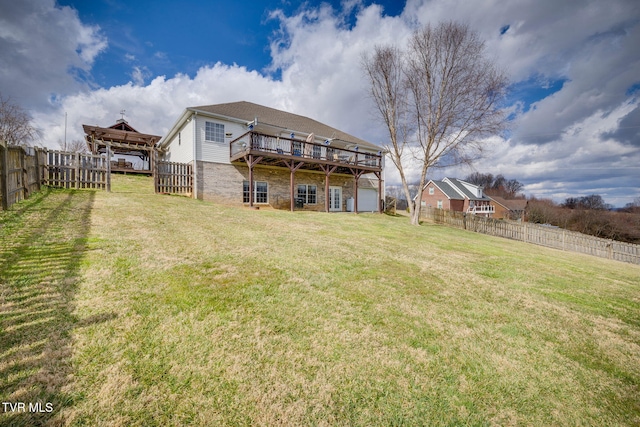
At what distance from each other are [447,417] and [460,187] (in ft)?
177

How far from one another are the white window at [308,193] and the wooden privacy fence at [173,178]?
7785 mm

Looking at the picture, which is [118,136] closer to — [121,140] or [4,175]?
[121,140]

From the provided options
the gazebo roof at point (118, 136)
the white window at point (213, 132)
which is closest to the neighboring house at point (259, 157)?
the white window at point (213, 132)

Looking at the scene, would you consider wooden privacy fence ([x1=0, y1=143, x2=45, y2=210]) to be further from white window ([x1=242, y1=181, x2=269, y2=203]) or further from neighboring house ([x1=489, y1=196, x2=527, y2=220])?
neighboring house ([x1=489, y1=196, x2=527, y2=220])

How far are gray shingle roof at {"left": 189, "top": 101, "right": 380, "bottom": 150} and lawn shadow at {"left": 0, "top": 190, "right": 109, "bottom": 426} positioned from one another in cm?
1249

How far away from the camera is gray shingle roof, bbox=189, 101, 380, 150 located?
53.9 feet

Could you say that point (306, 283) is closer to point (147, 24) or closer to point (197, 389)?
point (197, 389)

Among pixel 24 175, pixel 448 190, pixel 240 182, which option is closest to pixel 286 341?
pixel 24 175

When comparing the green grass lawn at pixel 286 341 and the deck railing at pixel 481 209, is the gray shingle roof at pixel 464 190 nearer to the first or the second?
the deck railing at pixel 481 209

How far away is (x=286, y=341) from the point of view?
105 inches

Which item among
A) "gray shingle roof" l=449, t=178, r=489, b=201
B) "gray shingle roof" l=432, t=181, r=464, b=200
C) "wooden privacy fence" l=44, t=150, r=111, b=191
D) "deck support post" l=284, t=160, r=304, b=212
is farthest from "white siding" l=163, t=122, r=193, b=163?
"gray shingle roof" l=449, t=178, r=489, b=201

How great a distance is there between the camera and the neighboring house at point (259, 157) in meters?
15.0

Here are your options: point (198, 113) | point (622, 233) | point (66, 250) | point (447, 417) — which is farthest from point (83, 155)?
point (622, 233)

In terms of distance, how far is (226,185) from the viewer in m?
15.9
